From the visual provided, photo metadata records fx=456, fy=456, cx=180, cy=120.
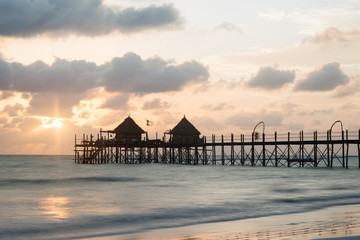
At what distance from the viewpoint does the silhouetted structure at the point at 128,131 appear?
214 ft

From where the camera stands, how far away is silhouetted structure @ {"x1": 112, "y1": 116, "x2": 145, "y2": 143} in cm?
6525

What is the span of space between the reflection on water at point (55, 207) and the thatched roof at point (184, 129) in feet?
141

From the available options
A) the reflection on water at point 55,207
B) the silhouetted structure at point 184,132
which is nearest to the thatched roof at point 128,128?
the silhouetted structure at point 184,132

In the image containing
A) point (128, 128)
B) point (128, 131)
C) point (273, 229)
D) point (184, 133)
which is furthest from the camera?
point (128, 128)

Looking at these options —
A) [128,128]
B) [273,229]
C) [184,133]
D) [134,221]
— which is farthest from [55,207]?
[128,128]

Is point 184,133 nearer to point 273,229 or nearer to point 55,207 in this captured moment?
point 55,207

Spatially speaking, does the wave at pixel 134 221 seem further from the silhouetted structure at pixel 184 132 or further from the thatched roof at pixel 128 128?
the thatched roof at pixel 128 128

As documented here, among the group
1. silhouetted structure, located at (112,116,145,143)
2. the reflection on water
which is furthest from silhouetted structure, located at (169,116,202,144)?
the reflection on water

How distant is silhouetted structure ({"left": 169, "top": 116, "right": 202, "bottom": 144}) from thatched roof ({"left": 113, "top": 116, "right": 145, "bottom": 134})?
19.9 feet

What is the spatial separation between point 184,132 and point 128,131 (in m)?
8.45

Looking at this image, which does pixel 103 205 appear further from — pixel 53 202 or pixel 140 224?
pixel 140 224

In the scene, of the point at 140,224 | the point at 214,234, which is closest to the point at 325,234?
the point at 214,234

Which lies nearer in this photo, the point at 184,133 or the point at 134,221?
the point at 134,221

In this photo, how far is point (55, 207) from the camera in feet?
→ 54.3
